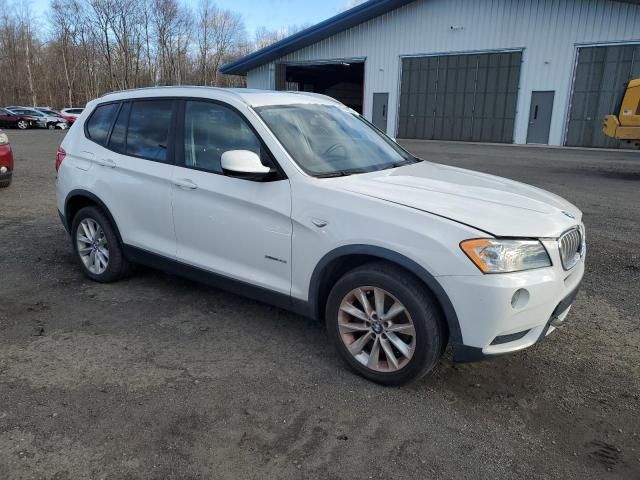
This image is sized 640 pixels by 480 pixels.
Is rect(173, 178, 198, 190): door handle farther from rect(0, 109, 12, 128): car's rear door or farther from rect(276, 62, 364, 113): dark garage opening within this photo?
rect(0, 109, 12, 128): car's rear door

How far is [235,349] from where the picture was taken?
12.1 feet

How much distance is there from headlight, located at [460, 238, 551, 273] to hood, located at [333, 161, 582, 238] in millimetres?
58

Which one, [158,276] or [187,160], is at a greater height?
[187,160]

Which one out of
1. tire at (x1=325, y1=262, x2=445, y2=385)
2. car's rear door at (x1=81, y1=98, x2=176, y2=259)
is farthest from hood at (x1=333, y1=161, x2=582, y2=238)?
car's rear door at (x1=81, y1=98, x2=176, y2=259)

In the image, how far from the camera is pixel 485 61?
82.3ft

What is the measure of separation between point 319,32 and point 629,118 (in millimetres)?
19463

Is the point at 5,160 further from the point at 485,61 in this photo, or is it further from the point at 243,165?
the point at 485,61

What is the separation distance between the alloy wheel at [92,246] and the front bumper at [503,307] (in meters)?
3.42

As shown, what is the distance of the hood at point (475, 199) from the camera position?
9.46 ft

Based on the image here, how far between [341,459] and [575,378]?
1752 mm

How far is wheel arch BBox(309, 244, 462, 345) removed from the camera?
2820mm

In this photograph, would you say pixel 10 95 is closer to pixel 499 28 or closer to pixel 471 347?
pixel 499 28

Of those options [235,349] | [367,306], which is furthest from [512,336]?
[235,349]

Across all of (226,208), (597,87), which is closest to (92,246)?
(226,208)
